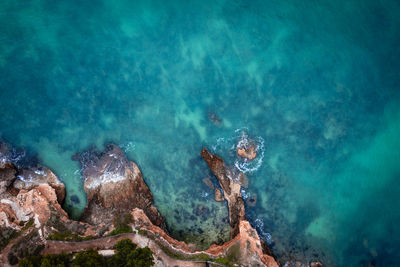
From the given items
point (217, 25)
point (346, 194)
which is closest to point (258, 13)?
point (217, 25)

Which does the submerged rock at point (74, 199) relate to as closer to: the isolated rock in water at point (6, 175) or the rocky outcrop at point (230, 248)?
the isolated rock in water at point (6, 175)

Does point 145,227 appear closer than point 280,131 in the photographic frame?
Yes

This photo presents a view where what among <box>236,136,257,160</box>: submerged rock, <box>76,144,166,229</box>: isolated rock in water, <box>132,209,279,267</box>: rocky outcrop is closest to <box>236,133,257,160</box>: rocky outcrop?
<box>236,136,257,160</box>: submerged rock

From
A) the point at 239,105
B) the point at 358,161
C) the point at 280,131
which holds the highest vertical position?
the point at 239,105

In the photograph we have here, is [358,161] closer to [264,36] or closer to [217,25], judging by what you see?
[264,36]

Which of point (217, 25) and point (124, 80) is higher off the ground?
point (217, 25)

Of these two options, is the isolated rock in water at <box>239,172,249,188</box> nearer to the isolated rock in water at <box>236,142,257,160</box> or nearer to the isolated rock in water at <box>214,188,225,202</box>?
the isolated rock in water at <box>236,142,257,160</box>
